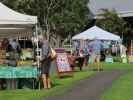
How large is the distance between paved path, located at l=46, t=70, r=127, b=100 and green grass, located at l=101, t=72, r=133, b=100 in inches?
10.3

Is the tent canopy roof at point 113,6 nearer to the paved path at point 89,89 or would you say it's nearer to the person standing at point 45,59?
the paved path at point 89,89

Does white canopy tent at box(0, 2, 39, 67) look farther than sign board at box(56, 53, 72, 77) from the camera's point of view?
No

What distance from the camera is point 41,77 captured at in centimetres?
2092

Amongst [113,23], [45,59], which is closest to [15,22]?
[45,59]

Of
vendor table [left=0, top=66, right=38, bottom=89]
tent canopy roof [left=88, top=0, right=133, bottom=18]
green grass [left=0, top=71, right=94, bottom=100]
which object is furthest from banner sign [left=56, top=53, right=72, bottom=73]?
tent canopy roof [left=88, top=0, right=133, bottom=18]

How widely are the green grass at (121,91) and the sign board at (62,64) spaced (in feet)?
10.3

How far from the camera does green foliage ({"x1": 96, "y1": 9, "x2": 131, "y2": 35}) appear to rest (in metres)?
52.5

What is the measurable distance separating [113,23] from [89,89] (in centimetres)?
3270

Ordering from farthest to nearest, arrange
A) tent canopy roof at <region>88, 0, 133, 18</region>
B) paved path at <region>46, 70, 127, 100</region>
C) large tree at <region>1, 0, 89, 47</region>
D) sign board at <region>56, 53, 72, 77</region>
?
tent canopy roof at <region>88, 0, 133, 18</region>
large tree at <region>1, 0, 89, 47</region>
sign board at <region>56, 53, 72, 77</region>
paved path at <region>46, 70, 127, 100</region>

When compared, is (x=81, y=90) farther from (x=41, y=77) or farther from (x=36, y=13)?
(x=36, y=13)

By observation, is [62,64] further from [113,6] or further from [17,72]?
[113,6]

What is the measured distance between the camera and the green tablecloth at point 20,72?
20.3 meters

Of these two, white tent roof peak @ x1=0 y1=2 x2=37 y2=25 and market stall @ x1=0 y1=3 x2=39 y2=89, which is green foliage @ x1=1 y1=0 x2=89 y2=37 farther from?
white tent roof peak @ x1=0 y1=2 x2=37 y2=25

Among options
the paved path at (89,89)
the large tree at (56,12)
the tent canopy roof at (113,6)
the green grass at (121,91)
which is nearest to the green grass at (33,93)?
the paved path at (89,89)
